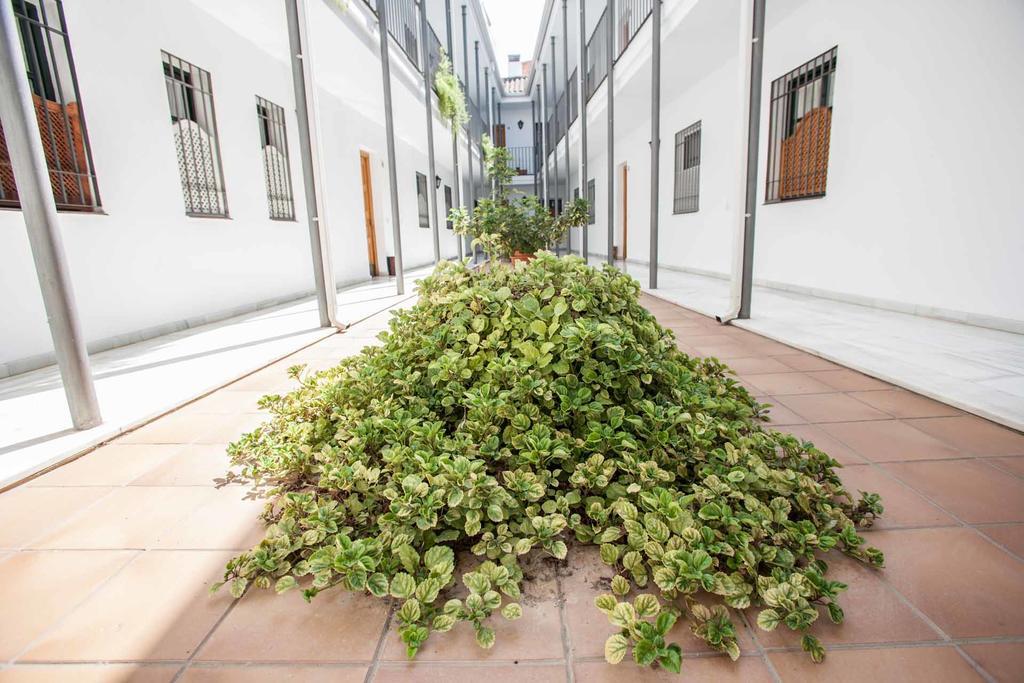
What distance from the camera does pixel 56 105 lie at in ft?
12.1

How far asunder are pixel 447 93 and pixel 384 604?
→ 11048mm

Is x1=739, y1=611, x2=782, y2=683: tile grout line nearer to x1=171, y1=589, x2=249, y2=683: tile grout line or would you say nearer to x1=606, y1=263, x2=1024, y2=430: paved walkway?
x1=171, y1=589, x2=249, y2=683: tile grout line

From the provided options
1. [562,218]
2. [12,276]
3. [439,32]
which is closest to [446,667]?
[12,276]

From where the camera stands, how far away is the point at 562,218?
7.66m

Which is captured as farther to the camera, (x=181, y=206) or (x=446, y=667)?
(x=181, y=206)

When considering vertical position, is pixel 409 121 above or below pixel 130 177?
above

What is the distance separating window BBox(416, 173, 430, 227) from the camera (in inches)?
536

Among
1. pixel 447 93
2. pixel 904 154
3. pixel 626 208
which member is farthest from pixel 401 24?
pixel 904 154

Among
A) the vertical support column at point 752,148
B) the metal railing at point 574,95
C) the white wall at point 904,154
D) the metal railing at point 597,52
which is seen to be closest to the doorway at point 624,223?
the metal railing at point 597,52

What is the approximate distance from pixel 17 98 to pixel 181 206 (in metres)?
3.04

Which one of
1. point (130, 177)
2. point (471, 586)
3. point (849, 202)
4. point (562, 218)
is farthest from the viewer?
point (562, 218)

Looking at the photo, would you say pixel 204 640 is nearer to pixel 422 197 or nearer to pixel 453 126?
pixel 453 126

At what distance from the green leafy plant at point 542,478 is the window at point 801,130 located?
4593 millimetres

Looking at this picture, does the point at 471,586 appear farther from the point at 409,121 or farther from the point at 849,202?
the point at 409,121
